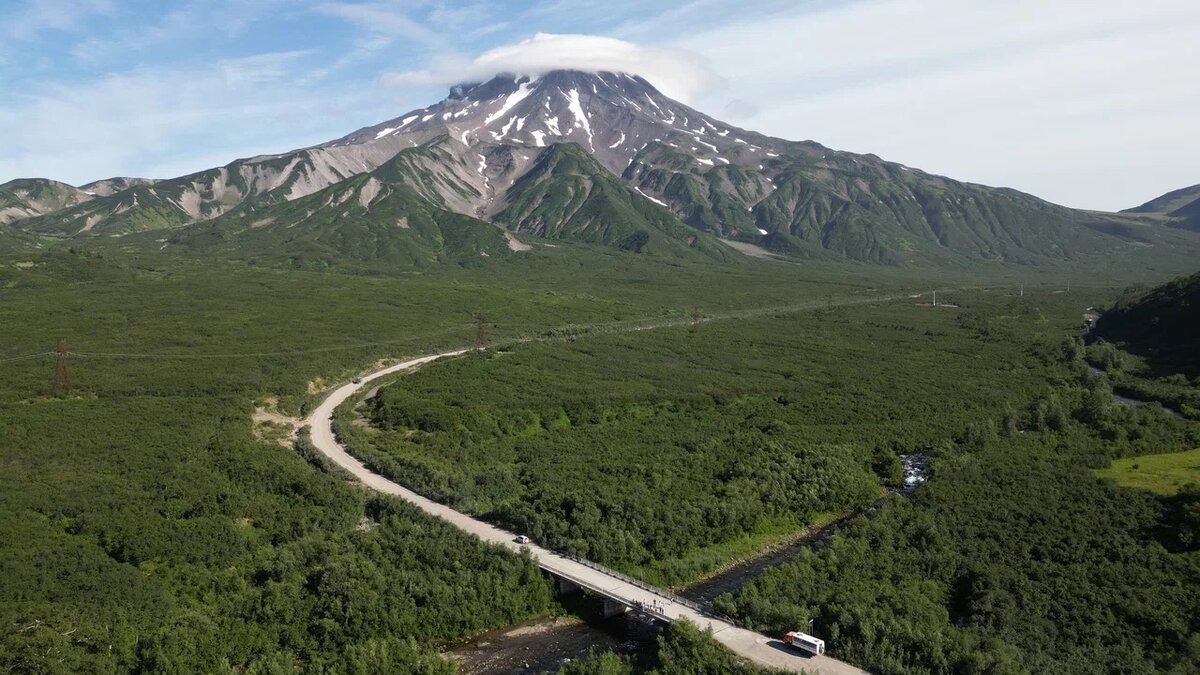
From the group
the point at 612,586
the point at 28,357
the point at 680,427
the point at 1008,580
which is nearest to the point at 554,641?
the point at 612,586

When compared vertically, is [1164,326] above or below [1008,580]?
above

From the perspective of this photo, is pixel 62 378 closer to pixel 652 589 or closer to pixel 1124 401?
pixel 652 589

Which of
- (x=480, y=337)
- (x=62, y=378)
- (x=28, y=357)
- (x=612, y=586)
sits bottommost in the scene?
(x=612, y=586)

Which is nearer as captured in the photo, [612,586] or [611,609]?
[611,609]

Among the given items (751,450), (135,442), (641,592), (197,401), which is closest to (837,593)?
(641,592)

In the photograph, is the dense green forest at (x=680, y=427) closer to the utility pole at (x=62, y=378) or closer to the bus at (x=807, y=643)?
the bus at (x=807, y=643)

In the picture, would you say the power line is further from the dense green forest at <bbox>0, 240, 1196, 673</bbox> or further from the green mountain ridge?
the green mountain ridge

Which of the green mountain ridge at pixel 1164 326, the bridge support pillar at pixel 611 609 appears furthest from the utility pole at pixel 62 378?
the green mountain ridge at pixel 1164 326
